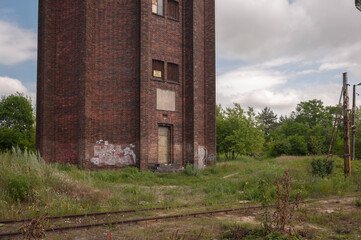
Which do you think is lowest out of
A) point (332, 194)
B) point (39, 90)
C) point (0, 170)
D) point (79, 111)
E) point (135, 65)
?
point (332, 194)

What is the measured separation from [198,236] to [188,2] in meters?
18.4

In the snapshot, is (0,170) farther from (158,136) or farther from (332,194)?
(332,194)

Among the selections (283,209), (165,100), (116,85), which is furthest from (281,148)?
(283,209)

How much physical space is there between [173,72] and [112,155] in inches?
270

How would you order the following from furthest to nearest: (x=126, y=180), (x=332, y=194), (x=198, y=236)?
(x=126, y=180) → (x=332, y=194) → (x=198, y=236)

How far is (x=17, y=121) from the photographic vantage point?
38250 millimetres

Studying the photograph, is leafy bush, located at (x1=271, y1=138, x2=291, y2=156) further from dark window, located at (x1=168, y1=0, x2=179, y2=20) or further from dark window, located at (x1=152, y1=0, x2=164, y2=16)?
dark window, located at (x1=152, y1=0, x2=164, y2=16)

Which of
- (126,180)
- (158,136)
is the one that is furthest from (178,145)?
(126,180)

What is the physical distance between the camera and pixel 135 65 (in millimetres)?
18203

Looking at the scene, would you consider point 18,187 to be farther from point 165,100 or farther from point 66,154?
point 165,100

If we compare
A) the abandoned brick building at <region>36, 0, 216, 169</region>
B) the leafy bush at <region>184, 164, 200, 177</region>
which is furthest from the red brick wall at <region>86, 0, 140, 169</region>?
the leafy bush at <region>184, 164, 200, 177</region>

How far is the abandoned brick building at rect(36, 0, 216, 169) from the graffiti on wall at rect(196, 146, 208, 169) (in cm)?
7

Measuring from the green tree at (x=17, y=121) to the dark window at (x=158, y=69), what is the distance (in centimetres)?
2495

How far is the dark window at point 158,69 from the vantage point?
62.7ft
